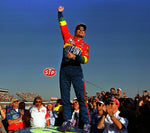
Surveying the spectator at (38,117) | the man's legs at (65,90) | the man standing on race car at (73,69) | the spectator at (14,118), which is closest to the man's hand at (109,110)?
the man standing on race car at (73,69)

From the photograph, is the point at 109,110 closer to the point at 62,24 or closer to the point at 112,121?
the point at 112,121

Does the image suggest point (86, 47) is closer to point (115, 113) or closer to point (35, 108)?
point (115, 113)

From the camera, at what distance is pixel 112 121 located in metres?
3.51

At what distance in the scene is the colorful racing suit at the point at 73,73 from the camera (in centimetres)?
391

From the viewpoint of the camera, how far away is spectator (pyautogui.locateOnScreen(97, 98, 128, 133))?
3283 mm

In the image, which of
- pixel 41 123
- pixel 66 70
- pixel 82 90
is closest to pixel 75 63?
pixel 66 70

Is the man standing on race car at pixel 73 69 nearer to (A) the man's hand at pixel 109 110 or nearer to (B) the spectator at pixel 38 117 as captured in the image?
(A) the man's hand at pixel 109 110

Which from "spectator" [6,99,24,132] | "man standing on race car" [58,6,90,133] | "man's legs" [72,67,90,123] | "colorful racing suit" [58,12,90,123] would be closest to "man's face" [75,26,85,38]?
"man standing on race car" [58,6,90,133]

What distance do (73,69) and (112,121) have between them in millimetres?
1323

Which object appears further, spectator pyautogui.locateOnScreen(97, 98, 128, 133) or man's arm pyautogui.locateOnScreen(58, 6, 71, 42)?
man's arm pyautogui.locateOnScreen(58, 6, 71, 42)

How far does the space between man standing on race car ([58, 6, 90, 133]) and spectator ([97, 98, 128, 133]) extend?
0.43m

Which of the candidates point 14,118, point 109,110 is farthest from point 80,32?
point 14,118

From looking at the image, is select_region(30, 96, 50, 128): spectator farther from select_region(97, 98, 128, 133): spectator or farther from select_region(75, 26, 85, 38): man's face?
select_region(75, 26, 85, 38): man's face

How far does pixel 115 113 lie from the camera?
3.59m
